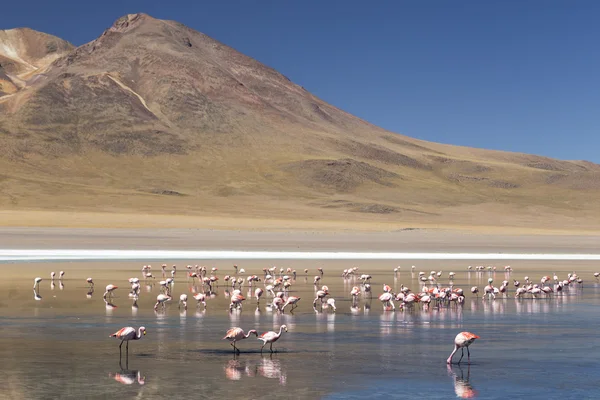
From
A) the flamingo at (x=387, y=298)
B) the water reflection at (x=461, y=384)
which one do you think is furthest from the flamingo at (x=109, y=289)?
the water reflection at (x=461, y=384)

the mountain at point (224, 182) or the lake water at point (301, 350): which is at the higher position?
the mountain at point (224, 182)

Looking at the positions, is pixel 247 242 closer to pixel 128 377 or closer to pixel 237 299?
pixel 237 299

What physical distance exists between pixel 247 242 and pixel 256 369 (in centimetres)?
4530

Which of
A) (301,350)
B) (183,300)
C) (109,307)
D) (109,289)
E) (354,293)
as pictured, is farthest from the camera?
(354,293)

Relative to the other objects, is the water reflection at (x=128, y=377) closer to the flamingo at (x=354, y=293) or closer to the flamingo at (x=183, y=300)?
the flamingo at (x=183, y=300)

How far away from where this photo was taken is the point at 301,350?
16.3 meters

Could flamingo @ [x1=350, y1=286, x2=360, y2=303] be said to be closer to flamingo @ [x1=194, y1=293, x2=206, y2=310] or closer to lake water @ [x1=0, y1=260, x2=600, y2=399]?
lake water @ [x1=0, y1=260, x2=600, y2=399]

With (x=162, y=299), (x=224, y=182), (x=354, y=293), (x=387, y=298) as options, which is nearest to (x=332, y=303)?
(x=387, y=298)

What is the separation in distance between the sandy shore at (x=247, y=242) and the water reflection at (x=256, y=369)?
121 ft

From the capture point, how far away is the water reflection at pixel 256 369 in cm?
1378

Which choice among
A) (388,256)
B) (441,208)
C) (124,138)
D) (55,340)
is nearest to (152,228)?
(388,256)

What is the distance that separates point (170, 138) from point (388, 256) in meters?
148

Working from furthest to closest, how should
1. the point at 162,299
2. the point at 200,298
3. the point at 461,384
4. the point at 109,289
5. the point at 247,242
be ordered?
the point at 247,242, the point at 109,289, the point at 200,298, the point at 162,299, the point at 461,384

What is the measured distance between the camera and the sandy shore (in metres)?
53.6
